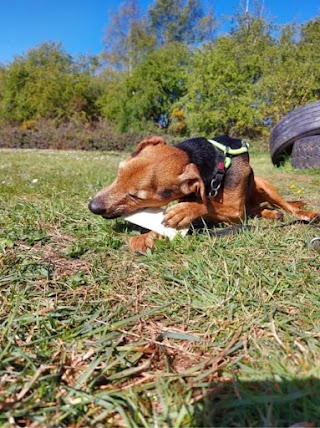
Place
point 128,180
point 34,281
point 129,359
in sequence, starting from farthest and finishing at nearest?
point 128,180
point 34,281
point 129,359

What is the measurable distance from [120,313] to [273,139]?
774 cm

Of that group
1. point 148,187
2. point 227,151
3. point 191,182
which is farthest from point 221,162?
point 148,187

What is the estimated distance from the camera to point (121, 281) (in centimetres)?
205

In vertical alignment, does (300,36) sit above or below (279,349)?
above

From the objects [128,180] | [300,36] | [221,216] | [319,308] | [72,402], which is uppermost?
[300,36]

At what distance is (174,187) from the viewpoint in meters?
2.93

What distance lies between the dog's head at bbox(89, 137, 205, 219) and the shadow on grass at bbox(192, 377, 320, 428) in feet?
5.97

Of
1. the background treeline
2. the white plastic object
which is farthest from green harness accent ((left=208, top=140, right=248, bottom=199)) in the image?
the background treeline

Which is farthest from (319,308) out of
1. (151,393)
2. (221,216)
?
(221,216)

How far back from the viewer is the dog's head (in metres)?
2.89

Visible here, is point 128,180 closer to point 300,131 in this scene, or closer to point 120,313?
point 120,313

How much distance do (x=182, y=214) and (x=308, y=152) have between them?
6001 millimetres

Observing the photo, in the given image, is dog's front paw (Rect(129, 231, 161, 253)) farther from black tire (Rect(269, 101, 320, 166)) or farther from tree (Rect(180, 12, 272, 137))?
tree (Rect(180, 12, 272, 137))

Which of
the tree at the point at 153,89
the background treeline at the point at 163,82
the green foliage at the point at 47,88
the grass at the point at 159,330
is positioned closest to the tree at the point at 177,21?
the background treeline at the point at 163,82
